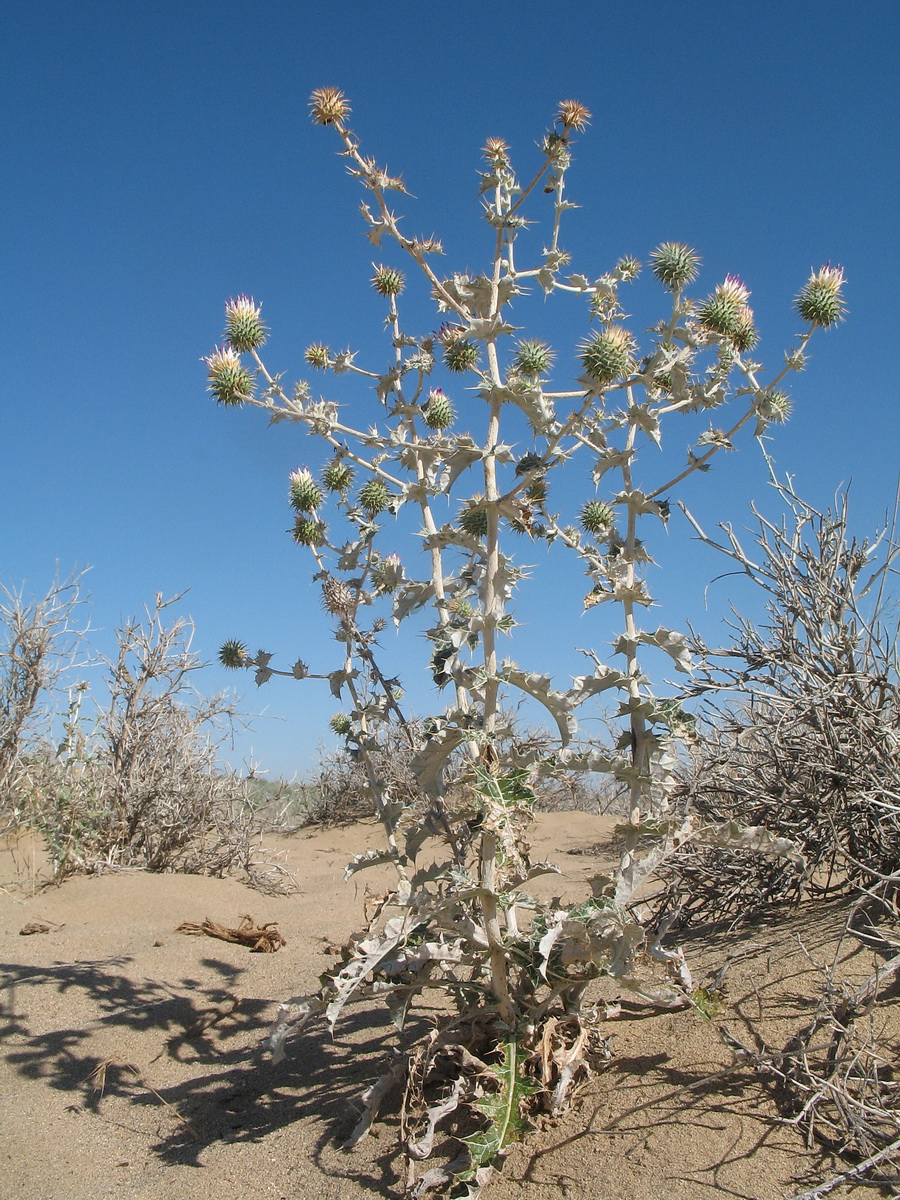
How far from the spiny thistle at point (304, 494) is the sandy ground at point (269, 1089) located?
252 centimetres

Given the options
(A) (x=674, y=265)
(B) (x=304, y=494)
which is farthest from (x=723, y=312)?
(B) (x=304, y=494)

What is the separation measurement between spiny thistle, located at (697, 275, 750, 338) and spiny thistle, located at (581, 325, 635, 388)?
0.58 metres

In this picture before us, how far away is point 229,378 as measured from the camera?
3.62m

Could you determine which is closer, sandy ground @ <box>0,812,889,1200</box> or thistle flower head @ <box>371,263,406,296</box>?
sandy ground @ <box>0,812,889,1200</box>

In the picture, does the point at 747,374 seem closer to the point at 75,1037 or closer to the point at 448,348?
the point at 448,348

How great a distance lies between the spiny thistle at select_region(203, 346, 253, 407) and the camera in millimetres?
3598

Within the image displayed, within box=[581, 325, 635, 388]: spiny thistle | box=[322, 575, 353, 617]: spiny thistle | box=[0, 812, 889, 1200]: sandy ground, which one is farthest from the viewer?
box=[322, 575, 353, 617]: spiny thistle

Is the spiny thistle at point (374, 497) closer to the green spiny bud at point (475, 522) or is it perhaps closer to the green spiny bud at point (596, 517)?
the green spiny bud at point (475, 522)

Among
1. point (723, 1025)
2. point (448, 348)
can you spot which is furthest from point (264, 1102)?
point (448, 348)

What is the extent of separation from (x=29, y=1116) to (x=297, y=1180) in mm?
1355

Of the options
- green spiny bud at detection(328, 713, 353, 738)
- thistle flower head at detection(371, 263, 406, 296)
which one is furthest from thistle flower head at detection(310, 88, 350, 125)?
green spiny bud at detection(328, 713, 353, 738)

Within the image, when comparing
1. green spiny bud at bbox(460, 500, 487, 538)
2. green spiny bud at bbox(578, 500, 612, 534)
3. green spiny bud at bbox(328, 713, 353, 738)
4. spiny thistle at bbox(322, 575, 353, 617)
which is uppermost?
green spiny bud at bbox(578, 500, 612, 534)

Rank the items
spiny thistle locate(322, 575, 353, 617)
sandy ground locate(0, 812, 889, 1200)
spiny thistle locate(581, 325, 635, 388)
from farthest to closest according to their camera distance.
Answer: spiny thistle locate(322, 575, 353, 617) < spiny thistle locate(581, 325, 635, 388) < sandy ground locate(0, 812, 889, 1200)

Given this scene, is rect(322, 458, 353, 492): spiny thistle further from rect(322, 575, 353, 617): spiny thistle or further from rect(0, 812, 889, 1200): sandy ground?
rect(0, 812, 889, 1200): sandy ground
